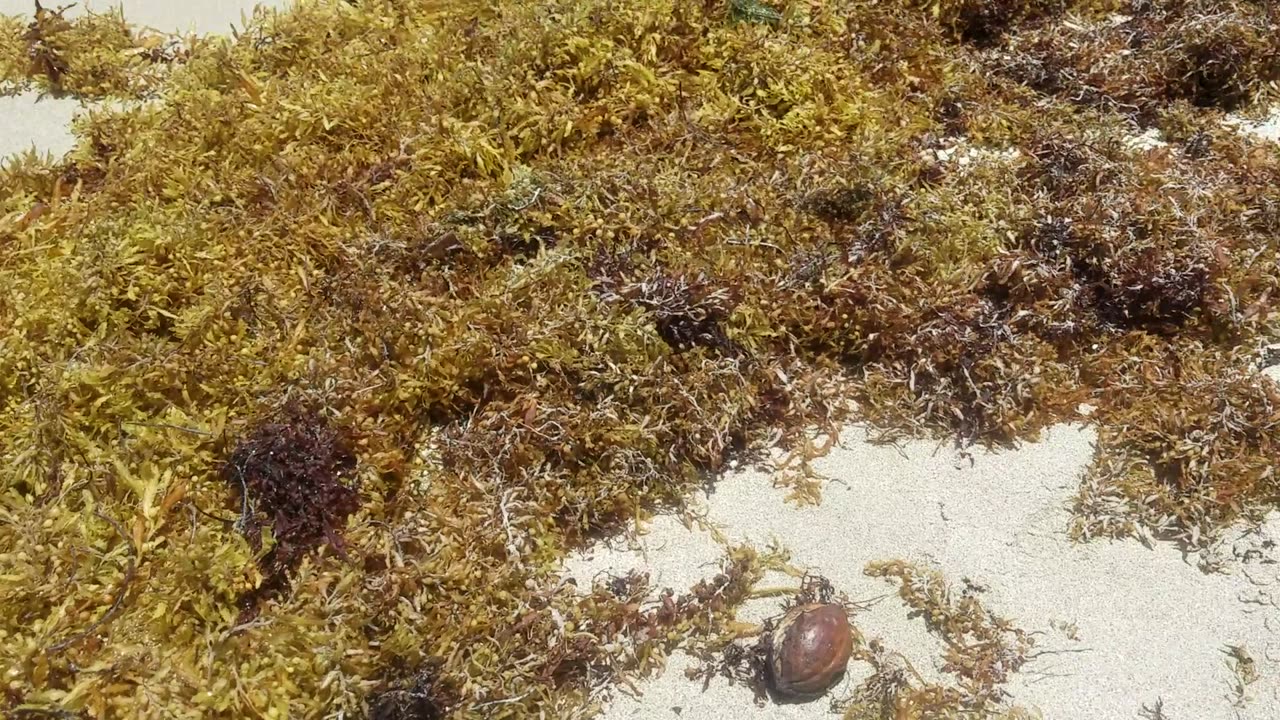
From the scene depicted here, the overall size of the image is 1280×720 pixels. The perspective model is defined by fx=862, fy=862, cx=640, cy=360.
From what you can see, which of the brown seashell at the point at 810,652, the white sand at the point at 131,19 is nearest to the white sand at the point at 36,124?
the white sand at the point at 131,19

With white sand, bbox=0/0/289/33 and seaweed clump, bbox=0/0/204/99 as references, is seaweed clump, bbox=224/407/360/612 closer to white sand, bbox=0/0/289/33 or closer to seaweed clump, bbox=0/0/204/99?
seaweed clump, bbox=0/0/204/99

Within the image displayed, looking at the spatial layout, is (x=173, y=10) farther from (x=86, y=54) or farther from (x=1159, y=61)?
(x=1159, y=61)

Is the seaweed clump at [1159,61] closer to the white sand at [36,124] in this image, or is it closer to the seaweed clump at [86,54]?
the seaweed clump at [86,54]

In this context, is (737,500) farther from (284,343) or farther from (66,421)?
(66,421)

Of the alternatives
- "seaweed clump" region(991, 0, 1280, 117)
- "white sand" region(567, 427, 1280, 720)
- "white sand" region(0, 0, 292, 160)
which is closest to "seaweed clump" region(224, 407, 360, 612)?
"white sand" region(567, 427, 1280, 720)

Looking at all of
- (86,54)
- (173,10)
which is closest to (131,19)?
(173,10)

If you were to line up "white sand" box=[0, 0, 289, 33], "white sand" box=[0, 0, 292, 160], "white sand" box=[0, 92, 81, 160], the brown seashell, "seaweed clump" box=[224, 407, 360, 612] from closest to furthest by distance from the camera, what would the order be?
the brown seashell < "seaweed clump" box=[224, 407, 360, 612] < "white sand" box=[0, 92, 81, 160] < "white sand" box=[0, 0, 292, 160] < "white sand" box=[0, 0, 289, 33]
